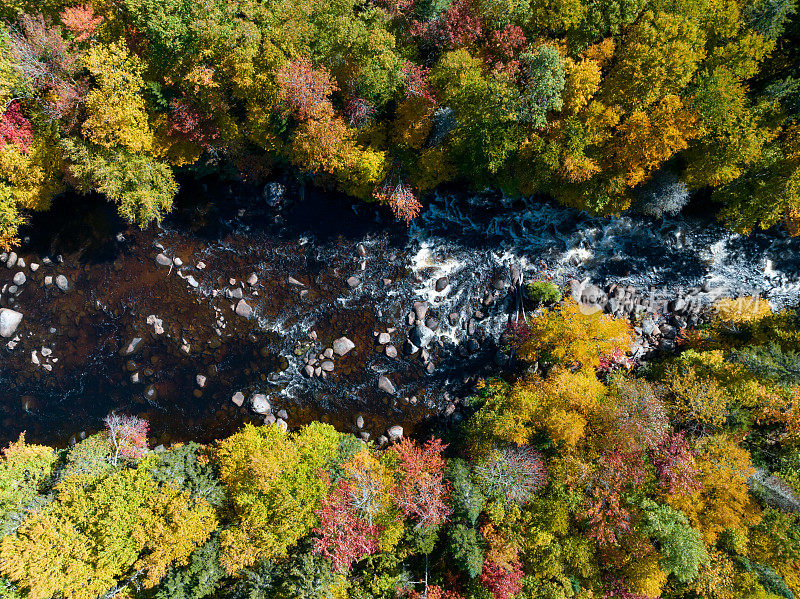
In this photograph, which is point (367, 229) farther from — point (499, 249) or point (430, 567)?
point (430, 567)

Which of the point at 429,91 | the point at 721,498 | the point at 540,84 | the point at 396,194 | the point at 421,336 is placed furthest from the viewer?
the point at 421,336

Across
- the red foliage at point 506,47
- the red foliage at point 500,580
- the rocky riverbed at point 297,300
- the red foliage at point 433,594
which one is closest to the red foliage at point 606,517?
the red foliage at point 500,580

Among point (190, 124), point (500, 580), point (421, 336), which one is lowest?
point (500, 580)

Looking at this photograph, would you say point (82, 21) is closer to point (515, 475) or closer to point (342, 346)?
point (342, 346)

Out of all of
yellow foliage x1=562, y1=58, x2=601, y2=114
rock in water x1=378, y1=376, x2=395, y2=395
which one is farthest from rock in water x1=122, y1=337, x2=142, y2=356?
yellow foliage x1=562, y1=58, x2=601, y2=114

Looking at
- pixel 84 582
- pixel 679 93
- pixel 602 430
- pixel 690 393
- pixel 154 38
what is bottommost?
pixel 84 582

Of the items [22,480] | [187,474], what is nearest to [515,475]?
[187,474]

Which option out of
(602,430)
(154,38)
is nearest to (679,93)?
(602,430)

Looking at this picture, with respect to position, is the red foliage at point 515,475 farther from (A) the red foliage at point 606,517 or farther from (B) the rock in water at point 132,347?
(B) the rock in water at point 132,347
